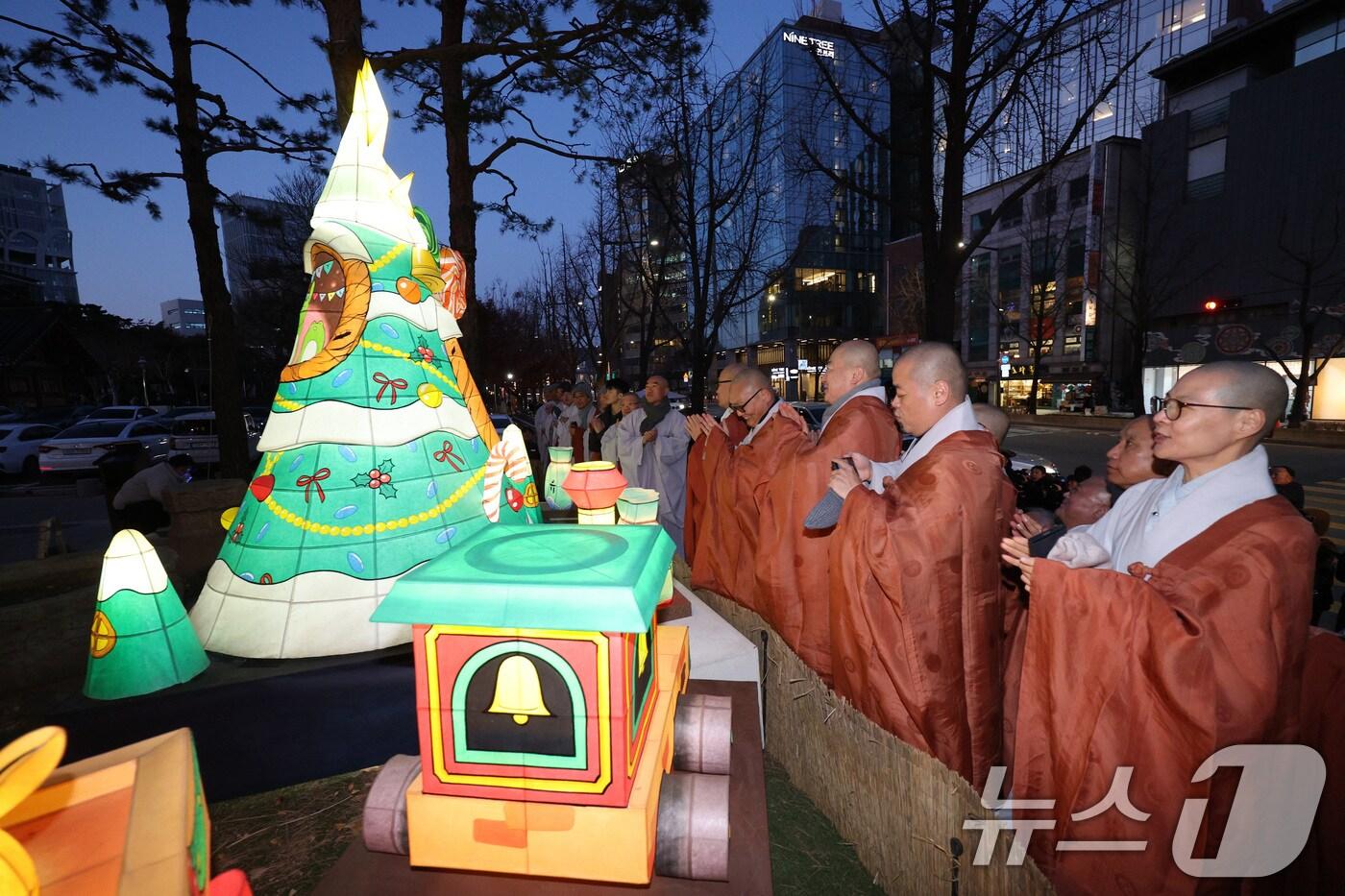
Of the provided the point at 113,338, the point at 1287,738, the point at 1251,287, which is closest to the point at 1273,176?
the point at 1251,287

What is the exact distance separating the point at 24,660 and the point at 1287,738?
6237 mm

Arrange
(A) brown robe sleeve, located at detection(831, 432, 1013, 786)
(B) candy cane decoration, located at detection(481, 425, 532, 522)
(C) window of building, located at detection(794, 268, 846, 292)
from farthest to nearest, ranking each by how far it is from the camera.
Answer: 1. (C) window of building, located at detection(794, 268, 846, 292)
2. (B) candy cane decoration, located at detection(481, 425, 532, 522)
3. (A) brown robe sleeve, located at detection(831, 432, 1013, 786)

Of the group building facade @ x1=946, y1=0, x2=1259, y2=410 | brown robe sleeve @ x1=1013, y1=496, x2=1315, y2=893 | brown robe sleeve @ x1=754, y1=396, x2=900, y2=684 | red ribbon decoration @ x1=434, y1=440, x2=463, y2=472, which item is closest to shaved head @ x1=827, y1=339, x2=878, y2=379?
brown robe sleeve @ x1=754, y1=396, x2=900, y2=684

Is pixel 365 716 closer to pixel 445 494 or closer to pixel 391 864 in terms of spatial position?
pixel 445 494

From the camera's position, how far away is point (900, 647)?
266cm

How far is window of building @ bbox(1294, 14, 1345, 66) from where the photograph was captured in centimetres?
2139

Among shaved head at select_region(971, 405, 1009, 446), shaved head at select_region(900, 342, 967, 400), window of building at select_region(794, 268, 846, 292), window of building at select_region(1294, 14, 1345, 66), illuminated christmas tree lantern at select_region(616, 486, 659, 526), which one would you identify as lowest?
illuminated christmas tree lantern at select_region(616, 486, 659, 526)

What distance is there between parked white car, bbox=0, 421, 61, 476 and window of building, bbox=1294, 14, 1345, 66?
4292 centimetres

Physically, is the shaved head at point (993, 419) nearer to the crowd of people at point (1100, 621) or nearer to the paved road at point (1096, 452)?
the crowd of people at point (1100, 621)

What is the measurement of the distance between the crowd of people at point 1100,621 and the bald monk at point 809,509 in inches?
21.0

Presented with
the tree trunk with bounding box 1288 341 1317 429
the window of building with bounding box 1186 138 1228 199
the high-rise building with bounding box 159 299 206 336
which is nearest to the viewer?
the tree trunk with bounding box 1288 341 1317 429

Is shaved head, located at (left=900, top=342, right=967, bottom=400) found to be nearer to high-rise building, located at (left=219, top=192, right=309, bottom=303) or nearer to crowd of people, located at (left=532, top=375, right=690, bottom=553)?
crowd of people, located at (left=532, top=375, right=690, bottom=553)

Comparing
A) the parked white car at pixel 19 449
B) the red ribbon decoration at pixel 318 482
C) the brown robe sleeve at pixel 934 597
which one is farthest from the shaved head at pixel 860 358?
the parked white car at pixel 19 449

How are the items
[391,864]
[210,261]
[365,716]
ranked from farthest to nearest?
1. [210,261]
2. [365,716]
3. [391,864]
